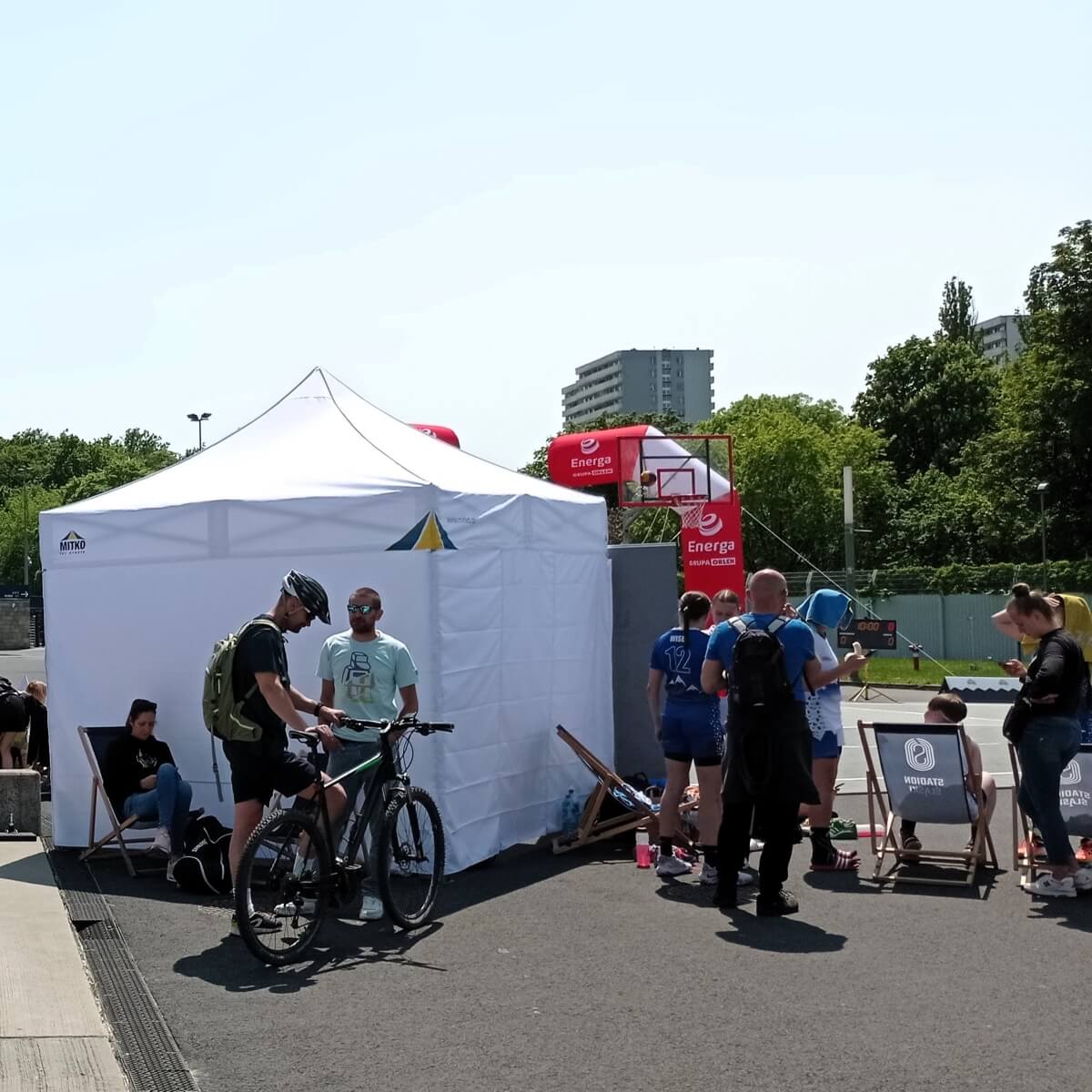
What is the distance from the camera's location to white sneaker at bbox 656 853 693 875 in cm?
901

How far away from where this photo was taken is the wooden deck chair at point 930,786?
866cm

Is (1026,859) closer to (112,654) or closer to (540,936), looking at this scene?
(540,936)

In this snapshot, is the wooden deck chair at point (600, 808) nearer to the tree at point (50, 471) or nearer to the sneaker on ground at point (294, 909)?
the sneaker on ground at point (294, 909)

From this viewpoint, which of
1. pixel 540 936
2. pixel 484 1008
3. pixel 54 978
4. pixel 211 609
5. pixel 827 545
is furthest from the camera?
pixel 827 545

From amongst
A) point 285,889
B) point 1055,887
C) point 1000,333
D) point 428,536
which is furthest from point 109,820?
point 1000,333

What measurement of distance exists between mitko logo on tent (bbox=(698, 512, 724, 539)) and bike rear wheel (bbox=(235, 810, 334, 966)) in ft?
49.9

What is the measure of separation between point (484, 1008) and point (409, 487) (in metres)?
3.97

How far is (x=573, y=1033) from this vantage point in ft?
18.5

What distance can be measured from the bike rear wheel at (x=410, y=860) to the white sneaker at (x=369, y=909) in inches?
8.0

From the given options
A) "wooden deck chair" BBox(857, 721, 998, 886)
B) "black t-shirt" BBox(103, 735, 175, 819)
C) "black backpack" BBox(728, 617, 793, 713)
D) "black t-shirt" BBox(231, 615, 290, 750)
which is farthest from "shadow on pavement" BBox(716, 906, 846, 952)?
"black t-shirt" BBox(103, 735, 175, 819)

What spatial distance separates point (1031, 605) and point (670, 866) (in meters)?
2.64

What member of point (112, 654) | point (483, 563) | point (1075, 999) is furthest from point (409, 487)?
point (1075, 999)

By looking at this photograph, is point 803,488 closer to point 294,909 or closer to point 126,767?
point 126,767

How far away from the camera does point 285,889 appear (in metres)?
→ 6.82
